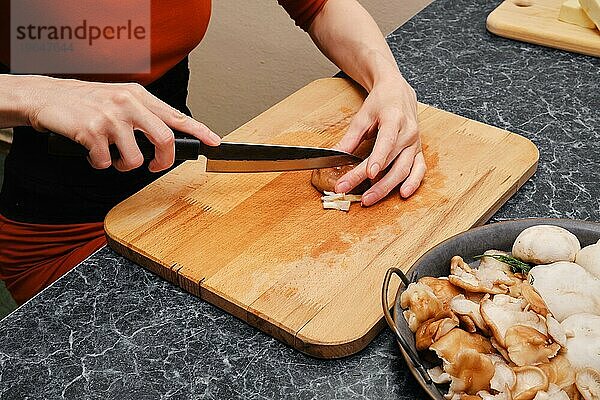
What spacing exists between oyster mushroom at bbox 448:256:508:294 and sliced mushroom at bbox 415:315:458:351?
0.13 ft

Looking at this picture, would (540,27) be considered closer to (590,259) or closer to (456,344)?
(590,259)

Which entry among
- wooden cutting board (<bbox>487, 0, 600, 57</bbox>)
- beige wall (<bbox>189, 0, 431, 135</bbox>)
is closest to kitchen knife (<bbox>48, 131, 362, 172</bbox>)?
wooden cutting board (<bbox>487, 0, 600, 57</bbox>)

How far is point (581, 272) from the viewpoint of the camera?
842 mm

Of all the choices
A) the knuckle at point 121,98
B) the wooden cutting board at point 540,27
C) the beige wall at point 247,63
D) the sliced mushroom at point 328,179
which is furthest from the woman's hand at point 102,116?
the beige wall at point 247,63

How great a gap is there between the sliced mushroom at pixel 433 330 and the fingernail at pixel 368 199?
32 centimetres

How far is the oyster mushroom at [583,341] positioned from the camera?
76 centimetres

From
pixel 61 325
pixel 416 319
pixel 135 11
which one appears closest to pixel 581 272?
pixel 416 319

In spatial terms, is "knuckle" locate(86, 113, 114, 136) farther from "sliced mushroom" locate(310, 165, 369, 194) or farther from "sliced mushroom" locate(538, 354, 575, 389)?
"sliced mushroom" locate(538, 354, 575, 389)

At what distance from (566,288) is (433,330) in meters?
0.14

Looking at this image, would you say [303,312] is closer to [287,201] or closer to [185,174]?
[287,201]

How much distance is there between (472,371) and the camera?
767mm

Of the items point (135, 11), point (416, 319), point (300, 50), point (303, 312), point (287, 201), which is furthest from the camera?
point (300, 50)

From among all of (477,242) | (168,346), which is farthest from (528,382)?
(168,346)

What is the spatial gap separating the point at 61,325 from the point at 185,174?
32cm
